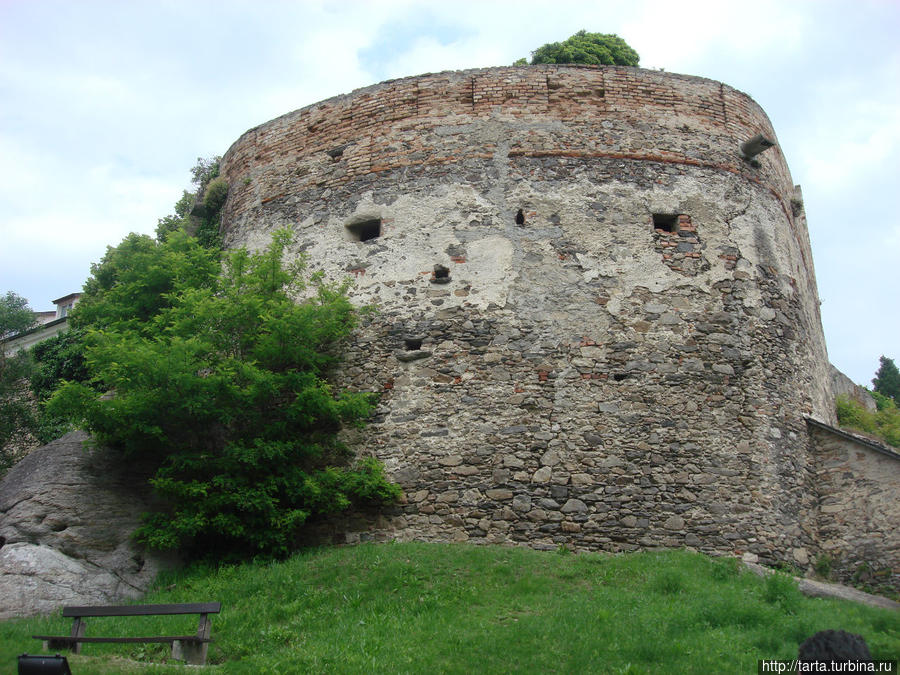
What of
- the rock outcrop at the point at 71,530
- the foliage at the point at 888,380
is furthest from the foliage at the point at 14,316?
the foliage at the point at 888,380

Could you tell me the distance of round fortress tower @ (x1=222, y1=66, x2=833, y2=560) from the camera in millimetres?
9773

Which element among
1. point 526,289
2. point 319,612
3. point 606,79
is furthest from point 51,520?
point 606,79

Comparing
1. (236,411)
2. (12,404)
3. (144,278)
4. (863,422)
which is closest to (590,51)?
(863,422)

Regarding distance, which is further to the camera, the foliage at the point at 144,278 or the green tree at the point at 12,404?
the green tree at the point at 12,404

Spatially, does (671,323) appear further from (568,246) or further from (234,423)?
(234,423)

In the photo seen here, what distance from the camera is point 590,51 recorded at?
1673 centimetres

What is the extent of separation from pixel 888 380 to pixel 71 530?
2251 centimetres

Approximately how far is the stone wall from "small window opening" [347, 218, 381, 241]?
6927mm

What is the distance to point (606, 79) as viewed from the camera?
1233 centimetres

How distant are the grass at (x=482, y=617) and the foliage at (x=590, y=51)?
1138 cm

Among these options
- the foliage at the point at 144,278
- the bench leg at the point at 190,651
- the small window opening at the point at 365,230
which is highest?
the small window opening at the point at 365,230

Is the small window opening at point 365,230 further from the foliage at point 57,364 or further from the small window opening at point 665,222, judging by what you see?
the foliage at point 57,364

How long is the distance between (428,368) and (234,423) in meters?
2.64

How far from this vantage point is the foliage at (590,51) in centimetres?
1666
